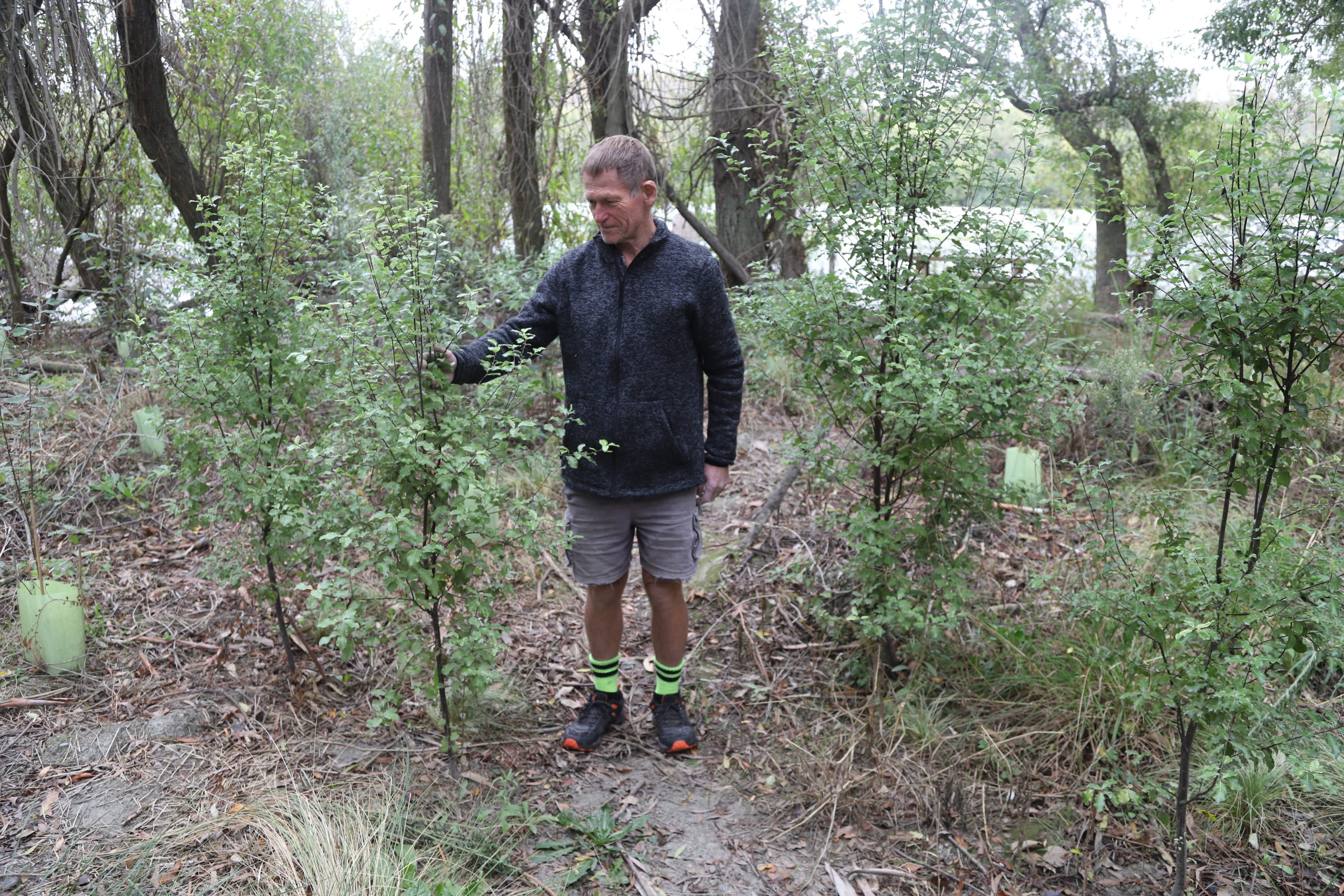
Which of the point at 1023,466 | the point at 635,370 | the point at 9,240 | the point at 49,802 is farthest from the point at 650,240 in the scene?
the point at 9,240

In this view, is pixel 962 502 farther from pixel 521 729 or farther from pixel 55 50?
pixel 55 50

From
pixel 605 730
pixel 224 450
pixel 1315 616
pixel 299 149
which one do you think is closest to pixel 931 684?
pixel 605 730

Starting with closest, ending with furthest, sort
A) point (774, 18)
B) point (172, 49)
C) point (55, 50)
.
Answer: point (55, 50) < point (774, 18) < point (172, 49)

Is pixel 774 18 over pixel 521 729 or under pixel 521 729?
over

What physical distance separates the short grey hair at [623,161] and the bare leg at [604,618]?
1273mm

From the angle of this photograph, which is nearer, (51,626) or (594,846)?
(594,846)

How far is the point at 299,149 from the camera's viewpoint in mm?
3055

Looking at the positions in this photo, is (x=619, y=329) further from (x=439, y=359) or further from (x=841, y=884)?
(x=841, y=884)

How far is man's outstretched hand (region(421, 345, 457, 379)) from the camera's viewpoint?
2.47 m

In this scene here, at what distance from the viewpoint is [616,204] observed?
2625 mm

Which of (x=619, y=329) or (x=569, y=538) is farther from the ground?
(x=619, y=329)

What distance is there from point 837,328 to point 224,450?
206 cm

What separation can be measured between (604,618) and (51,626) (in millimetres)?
1991

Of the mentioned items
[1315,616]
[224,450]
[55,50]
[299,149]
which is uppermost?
[55,50]
